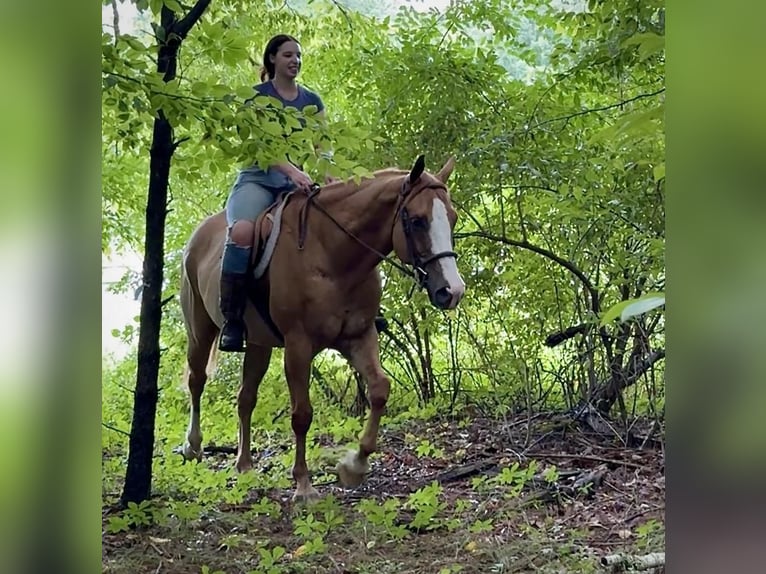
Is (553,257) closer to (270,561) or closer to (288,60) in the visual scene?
(288,60)

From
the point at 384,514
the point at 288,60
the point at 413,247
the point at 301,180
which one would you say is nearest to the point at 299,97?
the point at 288,60

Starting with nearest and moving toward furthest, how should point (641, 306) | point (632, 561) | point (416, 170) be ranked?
point (641, 306), point (632, 561), point (416, 170)

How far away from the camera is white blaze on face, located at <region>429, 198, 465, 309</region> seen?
61.7 inches

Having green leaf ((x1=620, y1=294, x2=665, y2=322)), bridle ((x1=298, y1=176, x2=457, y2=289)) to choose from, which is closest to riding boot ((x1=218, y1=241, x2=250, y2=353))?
bridle ((x1=298, y1=176, x2=457, y2=289))

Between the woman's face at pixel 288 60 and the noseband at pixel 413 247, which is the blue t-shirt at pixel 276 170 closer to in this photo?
the woman's face at pixel 288 60

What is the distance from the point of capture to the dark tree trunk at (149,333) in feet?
5.31

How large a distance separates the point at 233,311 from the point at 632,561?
1.01 metres

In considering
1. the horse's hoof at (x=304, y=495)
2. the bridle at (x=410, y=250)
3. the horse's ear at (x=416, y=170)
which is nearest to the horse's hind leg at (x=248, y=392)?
the horse's hoof at (x=304, y=495)

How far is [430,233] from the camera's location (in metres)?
1.58

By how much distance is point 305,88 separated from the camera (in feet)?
5.24

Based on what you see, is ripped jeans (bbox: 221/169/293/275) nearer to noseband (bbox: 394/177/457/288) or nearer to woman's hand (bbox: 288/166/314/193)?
woman's hand (bbox: 288/166/314/193)
